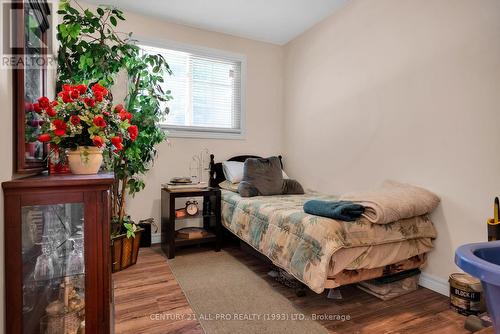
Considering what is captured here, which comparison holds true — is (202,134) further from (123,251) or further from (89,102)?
(89,102)

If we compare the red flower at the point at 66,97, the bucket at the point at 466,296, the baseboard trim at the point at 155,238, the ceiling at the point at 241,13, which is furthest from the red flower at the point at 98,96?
the bucket at the point at 466,296

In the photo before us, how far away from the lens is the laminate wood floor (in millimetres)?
1527

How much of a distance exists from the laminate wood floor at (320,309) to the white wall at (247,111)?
44.0 inches

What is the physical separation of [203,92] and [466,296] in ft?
10.2

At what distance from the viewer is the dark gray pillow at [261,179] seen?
279cm

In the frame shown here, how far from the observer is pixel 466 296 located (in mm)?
1635

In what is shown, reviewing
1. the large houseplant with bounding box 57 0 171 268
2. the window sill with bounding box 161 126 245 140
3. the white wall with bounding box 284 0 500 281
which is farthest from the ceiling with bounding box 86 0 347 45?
the window sill with bounding box 161 126 245 140

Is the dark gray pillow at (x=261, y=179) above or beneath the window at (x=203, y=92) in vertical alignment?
beneath

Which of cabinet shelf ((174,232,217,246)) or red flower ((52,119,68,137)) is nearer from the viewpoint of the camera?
red flower ((52,119,68,137))

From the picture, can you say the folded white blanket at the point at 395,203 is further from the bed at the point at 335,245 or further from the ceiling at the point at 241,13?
the ceiling at the point at 241,13

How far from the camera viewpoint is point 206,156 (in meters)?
3.30
